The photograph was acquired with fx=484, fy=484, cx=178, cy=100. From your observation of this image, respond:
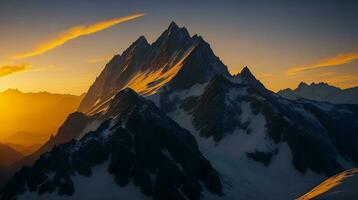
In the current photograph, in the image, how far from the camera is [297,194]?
183m

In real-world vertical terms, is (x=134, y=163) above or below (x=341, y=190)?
above

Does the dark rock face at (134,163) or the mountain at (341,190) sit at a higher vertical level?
the dark rock face at (134,163)

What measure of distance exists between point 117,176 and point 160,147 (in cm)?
2194

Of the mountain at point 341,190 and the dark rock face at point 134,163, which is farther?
the dark rock face at point 134,163

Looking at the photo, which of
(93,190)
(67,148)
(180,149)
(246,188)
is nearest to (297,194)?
(246,188)

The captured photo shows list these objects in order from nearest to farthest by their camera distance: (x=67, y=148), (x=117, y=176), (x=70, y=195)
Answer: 1. (x=70, y=195)
2. (x=117, y=176)
3. (x=67, y=148)

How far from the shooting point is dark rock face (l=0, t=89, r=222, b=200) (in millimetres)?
160125

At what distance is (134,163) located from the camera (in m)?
171

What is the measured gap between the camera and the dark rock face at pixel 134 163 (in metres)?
160

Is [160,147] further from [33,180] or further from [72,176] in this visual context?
[33,180]

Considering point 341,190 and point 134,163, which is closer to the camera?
point 341,190

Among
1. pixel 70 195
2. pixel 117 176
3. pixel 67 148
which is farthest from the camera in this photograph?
pixel 67 148

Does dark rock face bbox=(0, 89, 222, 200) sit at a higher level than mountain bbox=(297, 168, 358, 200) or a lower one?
higher

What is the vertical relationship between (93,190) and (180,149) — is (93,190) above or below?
below
